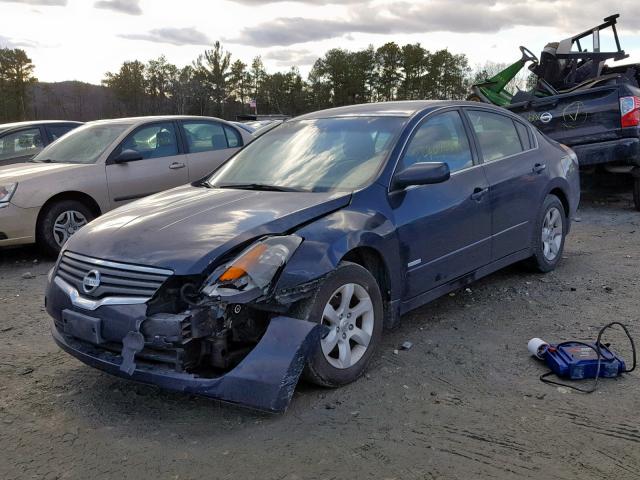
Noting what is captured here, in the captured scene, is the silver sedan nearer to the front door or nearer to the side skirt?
the front door

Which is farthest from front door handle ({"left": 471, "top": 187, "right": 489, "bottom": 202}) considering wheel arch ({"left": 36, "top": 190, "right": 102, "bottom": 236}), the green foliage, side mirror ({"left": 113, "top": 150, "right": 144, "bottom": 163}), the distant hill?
the distant hill

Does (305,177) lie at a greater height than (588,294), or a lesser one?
greater

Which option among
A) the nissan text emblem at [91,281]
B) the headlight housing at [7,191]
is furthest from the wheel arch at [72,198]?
the nissan text emblem at [91,281]

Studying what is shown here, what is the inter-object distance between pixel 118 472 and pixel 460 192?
114 inches

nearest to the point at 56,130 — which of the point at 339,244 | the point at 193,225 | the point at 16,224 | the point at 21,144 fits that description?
the point at 21,144

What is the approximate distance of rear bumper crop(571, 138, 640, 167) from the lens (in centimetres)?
818

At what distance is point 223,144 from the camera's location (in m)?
8.61

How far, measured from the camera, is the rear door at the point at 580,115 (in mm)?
8305

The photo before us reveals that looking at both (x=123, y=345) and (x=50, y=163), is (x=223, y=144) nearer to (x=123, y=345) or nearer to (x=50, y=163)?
(x=50, y=163)

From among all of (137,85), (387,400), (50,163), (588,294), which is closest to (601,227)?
(588,294)

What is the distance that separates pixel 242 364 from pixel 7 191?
4.89 metres

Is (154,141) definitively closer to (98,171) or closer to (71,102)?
(98,171)

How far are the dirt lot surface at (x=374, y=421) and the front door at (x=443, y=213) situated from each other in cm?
49

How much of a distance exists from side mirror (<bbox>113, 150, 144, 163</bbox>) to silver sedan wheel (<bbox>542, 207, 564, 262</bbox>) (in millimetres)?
4679
